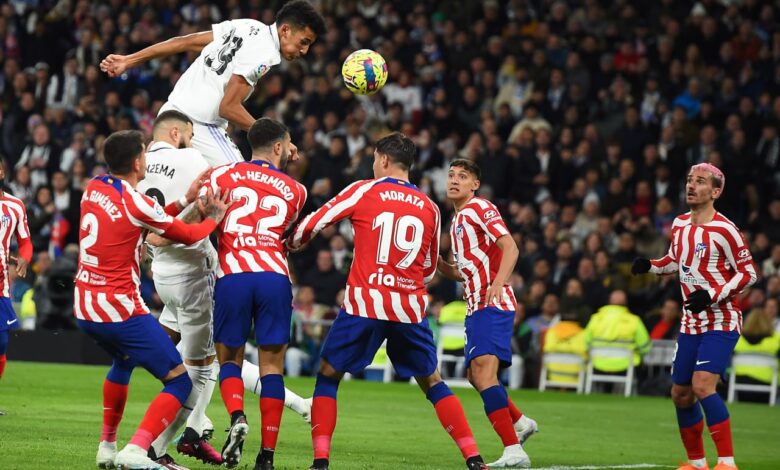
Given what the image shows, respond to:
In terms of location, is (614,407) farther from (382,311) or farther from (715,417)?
(382,311)

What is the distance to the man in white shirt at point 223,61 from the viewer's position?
31.6 ft

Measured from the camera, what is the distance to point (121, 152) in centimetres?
812

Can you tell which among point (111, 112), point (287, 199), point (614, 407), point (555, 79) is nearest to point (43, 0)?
point (111, 112)

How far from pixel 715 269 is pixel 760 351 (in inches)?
352

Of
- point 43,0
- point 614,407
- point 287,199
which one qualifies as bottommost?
point 614,407

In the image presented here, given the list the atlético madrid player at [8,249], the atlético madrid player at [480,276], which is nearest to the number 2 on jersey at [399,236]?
the atlético madrid player at [480,276]

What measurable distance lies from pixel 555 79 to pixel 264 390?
1433 centimetres

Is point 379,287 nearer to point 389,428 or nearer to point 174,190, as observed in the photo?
point 174,190

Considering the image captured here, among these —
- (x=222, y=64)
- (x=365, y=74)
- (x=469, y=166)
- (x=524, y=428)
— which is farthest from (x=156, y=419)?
(x=524, y=428)

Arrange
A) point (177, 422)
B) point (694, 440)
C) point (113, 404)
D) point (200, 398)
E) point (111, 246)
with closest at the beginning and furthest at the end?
point (111, 246) < point (113, 404) < point (177, 422) < point (200, 398) < point (694, 440)

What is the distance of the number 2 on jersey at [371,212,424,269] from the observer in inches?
342

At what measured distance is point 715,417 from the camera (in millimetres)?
9766

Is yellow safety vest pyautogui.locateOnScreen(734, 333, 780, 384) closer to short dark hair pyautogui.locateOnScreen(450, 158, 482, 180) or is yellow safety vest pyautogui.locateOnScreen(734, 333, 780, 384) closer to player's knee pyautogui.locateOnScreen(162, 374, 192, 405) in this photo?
short dark hair pyautogui.locateOnScreen(450, 158, 482, 180)

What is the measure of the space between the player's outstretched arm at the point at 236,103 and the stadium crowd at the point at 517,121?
398 inches
